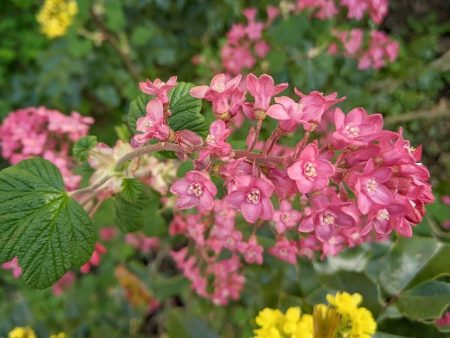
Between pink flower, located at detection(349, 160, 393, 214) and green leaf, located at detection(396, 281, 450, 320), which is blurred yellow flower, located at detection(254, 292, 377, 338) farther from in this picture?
pink flower, located at detection(349, 160, 393, 214)

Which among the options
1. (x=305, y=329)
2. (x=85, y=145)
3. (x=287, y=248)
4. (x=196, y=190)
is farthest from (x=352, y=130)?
(x=85, y=145)

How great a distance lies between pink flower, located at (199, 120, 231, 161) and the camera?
99cm

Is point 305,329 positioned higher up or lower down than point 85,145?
lower down

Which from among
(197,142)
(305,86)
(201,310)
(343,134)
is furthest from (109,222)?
(343,134)

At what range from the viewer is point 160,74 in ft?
9.73

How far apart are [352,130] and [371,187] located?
0.38ft

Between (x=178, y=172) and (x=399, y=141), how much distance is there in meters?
0.68

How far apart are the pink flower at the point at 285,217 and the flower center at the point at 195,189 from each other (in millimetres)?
413

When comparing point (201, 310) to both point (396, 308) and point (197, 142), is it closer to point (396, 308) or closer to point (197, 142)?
point (396, 308)

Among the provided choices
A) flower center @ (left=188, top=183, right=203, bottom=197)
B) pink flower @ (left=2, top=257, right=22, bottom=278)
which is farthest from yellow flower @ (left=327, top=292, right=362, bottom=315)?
pink flower @ (left=2, top=257, right=22, bottom=278)

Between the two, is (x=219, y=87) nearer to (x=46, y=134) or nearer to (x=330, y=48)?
(x=46, y=134)

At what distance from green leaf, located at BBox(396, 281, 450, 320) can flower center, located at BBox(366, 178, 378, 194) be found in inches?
17.6

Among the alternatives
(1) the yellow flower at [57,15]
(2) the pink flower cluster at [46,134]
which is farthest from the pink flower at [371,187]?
(1) the yellow flower at [57,15]

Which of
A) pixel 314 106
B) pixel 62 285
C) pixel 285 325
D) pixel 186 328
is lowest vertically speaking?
pixel 62 285
